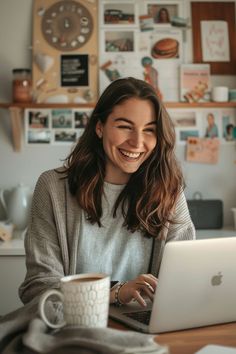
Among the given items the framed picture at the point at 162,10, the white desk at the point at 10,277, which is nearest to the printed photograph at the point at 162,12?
the framed picture at the point at 162,10

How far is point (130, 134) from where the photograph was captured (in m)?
1.45

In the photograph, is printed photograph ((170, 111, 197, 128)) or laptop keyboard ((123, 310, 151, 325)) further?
printed photograph ((170, 111, 197, 128))

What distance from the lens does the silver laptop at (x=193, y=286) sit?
3.44ft

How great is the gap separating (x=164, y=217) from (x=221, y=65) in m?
1.77

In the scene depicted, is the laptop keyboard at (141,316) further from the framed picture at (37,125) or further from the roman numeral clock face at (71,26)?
the roman numeral clock face at (71,26)

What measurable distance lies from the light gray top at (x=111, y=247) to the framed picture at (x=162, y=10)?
1747 mm

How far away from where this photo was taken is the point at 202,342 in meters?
1.04

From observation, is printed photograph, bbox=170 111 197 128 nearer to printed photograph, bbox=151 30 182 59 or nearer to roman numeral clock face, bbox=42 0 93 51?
printed photograph, bbox=151 30 182 59

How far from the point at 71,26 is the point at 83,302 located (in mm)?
2380

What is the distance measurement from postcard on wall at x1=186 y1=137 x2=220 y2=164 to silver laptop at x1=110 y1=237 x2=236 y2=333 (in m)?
1.95

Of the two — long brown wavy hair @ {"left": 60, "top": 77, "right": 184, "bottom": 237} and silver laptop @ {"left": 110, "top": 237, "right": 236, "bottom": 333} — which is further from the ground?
long brown wavy hair @ {"left": 60, "top": 77, "right": 184, "bottom": 237}

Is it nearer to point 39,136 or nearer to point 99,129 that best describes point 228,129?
point 39,136

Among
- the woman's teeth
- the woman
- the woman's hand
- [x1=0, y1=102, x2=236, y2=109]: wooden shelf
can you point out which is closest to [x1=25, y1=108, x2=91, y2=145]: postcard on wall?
[x1=0, y1=102, x2=236, y2=109]: wooden shelf

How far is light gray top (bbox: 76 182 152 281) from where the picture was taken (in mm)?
1506
